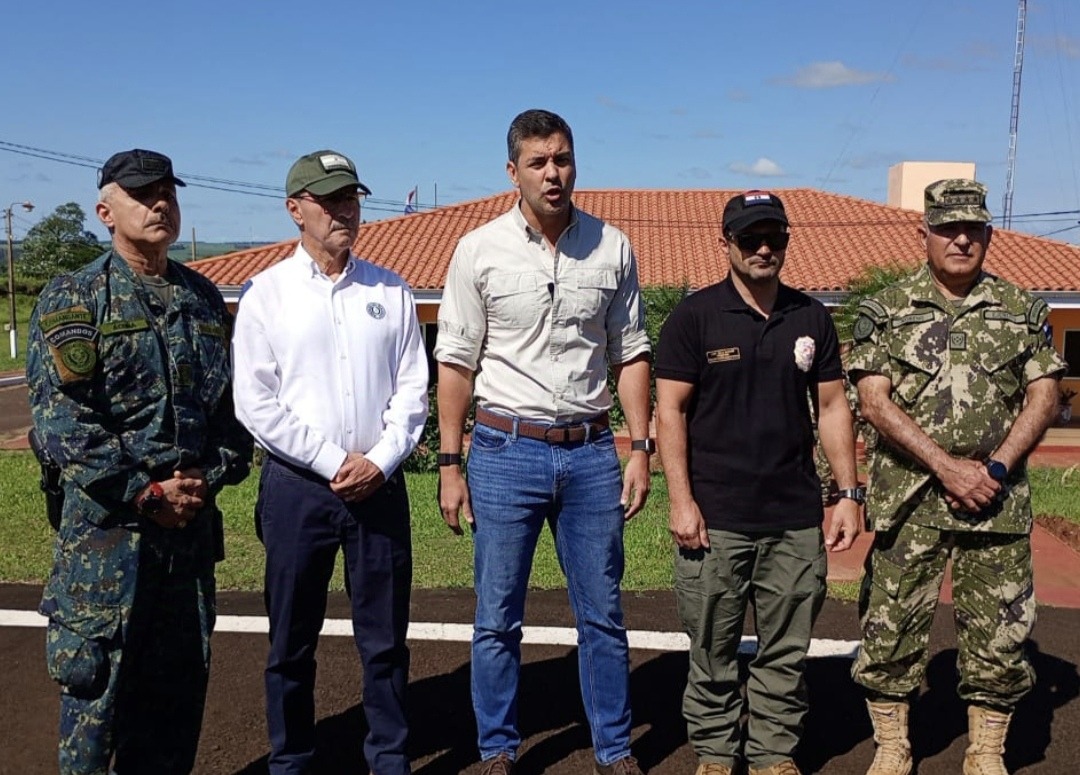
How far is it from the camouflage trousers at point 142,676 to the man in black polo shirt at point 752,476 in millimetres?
1657

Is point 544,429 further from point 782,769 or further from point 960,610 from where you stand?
point 960,610

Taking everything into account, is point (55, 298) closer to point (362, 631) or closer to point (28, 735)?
point (362, 631)

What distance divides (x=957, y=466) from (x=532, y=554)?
150 centimetres

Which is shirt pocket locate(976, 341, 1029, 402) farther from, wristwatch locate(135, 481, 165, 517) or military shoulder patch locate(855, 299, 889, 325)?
wristwatch locate(135, 481, 165, 517)

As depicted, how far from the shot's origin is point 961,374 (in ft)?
11.0

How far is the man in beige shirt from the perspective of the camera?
10.8ft

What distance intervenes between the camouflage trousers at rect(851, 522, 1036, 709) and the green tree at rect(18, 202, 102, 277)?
237 feet

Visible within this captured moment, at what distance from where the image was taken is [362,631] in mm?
3270

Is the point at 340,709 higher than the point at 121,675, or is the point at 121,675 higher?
the point at 121,675

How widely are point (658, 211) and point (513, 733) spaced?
70.5 ft

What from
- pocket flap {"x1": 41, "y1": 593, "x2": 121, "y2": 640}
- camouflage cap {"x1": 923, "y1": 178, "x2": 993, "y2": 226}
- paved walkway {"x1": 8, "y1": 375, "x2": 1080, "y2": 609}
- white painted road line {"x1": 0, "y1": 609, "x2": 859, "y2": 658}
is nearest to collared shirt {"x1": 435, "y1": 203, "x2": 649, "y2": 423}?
camouflage cap {"x1": 923, "y1": 178, "x2": 993, "y2": 226}

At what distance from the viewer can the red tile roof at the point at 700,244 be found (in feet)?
61.9

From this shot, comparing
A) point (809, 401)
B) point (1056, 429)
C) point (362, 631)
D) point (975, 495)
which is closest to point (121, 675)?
point (362, 631)

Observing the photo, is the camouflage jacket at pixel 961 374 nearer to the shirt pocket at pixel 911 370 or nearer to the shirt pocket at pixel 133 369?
the shirt pocket at pixel 911 370
